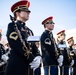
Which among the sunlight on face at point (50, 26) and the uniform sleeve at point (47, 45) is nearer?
the uniform sleeve at point (47, 45)

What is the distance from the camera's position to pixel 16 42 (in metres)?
3.59

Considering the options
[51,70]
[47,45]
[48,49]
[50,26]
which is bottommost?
[51,70]

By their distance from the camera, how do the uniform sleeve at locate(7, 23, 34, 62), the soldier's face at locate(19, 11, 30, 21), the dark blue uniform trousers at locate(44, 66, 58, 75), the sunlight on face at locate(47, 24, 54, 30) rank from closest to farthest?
the uniform sleeve at locate(7, 23, 34, 62) → the soldier's face at locate(19, 11, 30, 21) → the dark blue uniform trousers at locate(44, 66, 58, 75) → the sunlight on face at locate(47, 24, 54, 30)

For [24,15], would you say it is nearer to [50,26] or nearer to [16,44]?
[16,44]

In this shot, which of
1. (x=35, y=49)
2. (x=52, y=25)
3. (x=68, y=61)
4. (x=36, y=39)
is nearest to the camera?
(x=36, y=39)

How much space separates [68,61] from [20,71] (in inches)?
154

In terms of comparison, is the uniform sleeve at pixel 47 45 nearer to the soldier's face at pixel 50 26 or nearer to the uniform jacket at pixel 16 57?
the soldier's face at pixel 50 26

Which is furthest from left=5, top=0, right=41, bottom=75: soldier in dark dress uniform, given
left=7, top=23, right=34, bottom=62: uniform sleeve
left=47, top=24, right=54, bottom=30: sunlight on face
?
left=47, top=24, right=54, bottom=30: sunlight on face

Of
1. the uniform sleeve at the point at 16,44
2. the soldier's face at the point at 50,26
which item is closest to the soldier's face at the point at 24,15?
the uniform sleeve at the point at 16,44

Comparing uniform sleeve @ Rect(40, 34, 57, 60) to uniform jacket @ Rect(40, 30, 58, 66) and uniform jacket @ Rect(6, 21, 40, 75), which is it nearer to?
uniform jacket @ Rect(40, 30, 58, 66)

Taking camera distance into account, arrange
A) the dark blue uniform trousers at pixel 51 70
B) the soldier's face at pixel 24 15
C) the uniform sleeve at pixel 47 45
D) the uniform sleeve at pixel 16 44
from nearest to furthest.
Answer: the uniform sleeve at pixel 16 44
the soldier's face at pixel 24 15
the uniform sleeve at pixel 47 45
the dark blue uniform trousers at pixel 51 70

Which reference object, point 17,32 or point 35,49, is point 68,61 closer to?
point 35,49

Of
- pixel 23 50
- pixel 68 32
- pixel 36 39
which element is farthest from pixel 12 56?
pixel 68 32

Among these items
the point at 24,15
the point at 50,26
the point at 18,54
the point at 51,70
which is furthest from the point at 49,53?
the point at 18,54
